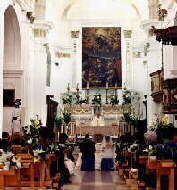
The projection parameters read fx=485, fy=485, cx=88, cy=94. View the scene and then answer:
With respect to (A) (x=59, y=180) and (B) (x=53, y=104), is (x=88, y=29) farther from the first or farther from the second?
(A) (x=59, y=180)

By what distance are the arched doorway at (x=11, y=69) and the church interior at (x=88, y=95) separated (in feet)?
0.13

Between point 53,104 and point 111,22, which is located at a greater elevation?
point 111,22

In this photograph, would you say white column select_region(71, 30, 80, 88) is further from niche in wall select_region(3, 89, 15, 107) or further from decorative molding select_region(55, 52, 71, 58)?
niche in wall select_region(3, 89, 15, 107)

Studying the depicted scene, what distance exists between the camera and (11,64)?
19.8 m

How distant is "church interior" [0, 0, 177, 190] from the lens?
12031 millimetres

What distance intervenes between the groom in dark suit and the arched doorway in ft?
12.4

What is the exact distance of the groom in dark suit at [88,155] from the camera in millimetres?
17094

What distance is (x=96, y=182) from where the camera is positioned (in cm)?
1355

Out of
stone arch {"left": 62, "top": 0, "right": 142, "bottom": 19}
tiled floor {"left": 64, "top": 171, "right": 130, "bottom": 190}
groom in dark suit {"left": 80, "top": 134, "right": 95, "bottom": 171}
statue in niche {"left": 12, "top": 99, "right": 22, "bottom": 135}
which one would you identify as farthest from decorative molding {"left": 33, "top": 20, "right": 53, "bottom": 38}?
stone arch {"left": 62, "top": 0, "right": 142, "bottom": 19}

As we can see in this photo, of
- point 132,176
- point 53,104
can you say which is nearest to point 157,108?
point 53,104

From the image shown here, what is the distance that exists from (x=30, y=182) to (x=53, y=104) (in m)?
15.6

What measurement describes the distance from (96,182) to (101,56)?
1846 cm

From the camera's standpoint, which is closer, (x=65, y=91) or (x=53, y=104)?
(x=53, y=104)

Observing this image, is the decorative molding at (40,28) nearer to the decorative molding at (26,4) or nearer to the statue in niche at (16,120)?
the decorative molding at (26,4)
